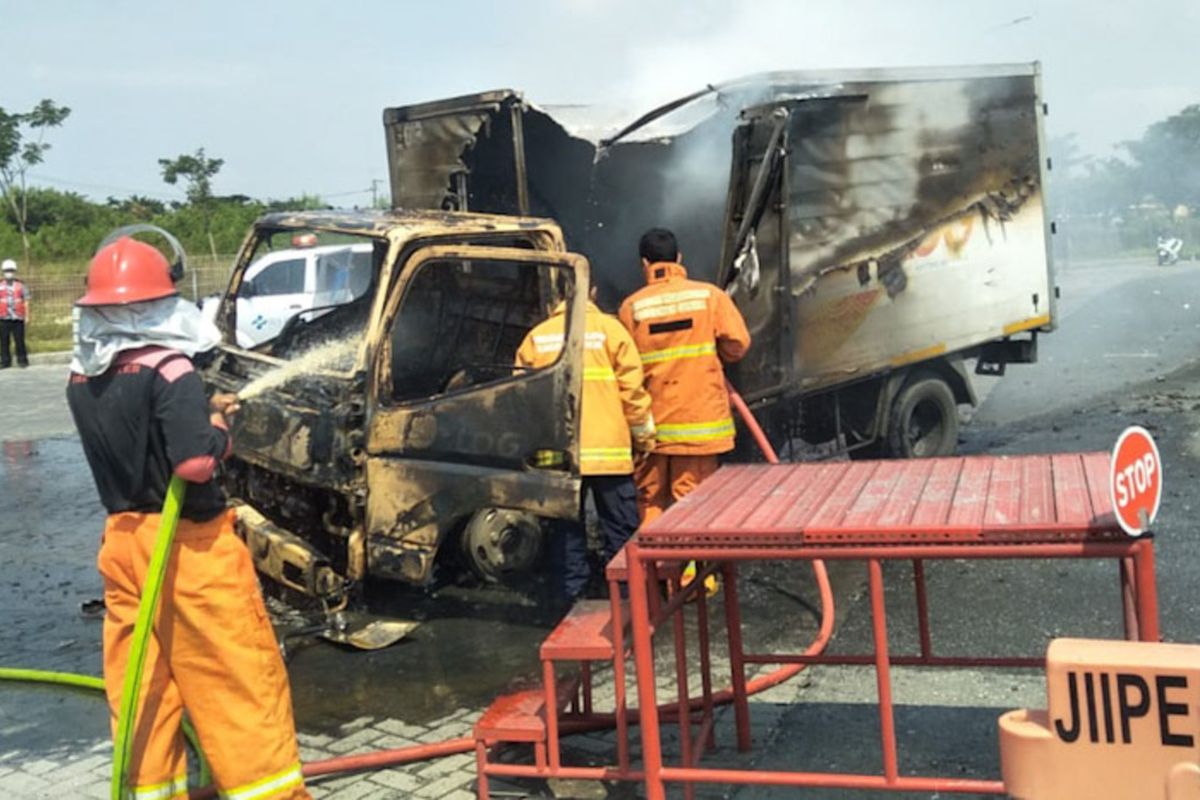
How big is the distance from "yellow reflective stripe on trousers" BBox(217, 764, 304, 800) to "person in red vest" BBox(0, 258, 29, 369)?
59.1 ft

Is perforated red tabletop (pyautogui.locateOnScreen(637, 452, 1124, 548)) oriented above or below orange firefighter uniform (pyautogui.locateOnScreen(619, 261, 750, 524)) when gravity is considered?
below

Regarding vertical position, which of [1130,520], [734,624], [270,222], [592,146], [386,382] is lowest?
[734,624]

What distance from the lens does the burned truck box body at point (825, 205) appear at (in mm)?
7172

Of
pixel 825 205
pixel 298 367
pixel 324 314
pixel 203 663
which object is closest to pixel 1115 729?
pixel 203 663

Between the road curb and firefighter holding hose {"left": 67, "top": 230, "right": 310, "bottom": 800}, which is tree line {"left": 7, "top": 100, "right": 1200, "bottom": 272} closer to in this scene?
the road curb

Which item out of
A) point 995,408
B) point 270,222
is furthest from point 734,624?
point 995,408

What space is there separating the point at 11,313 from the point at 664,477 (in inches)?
659

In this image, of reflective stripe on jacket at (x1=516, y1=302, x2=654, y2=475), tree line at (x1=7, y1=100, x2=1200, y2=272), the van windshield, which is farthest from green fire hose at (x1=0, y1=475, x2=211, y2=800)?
tree line at (x1=7, y1=100, x2=1200, y2=272)

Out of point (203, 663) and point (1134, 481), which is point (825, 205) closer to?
point (1134, 481)

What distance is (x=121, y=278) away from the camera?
352cm

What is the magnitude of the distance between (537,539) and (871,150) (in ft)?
10.8

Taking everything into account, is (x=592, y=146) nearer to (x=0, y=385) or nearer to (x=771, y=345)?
(x=771, y=345)

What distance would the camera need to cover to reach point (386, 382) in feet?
18.3

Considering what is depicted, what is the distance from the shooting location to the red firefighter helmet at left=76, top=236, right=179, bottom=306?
3514 mm
